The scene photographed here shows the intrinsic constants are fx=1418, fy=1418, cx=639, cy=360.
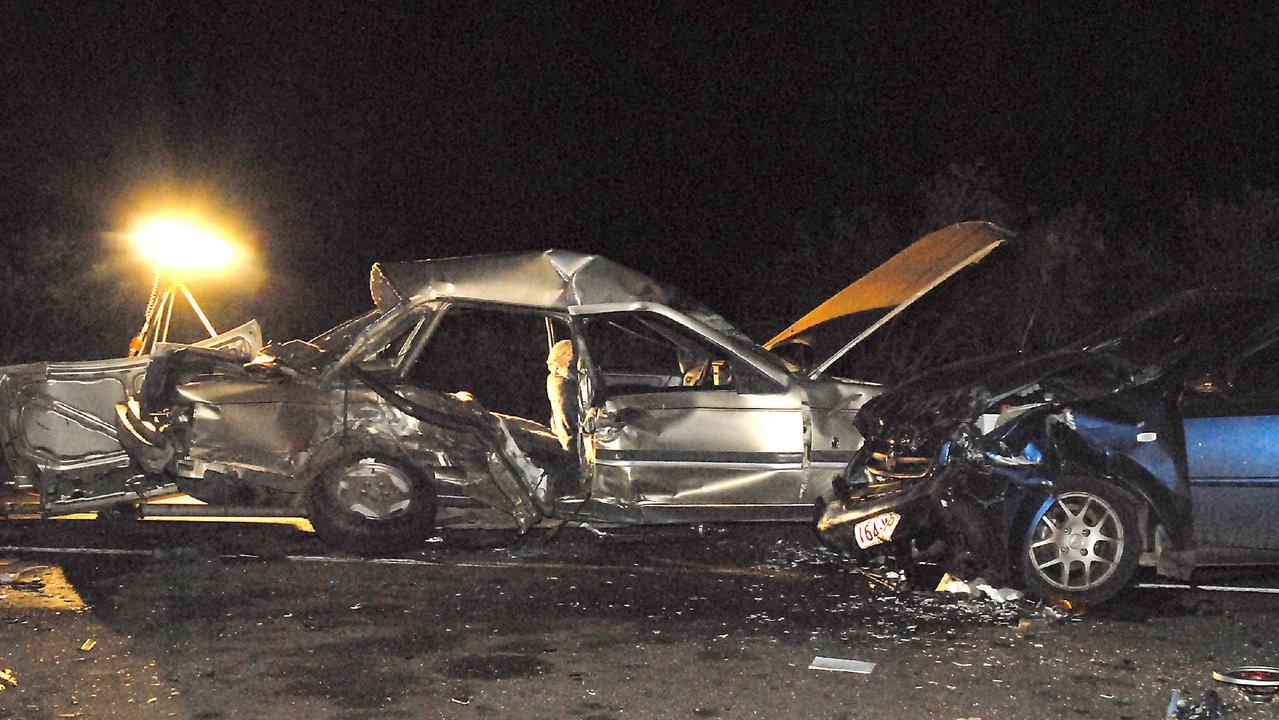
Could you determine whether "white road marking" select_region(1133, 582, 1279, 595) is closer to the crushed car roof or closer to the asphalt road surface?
the asphalt road surface

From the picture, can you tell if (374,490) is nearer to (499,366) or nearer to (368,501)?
(368,501)

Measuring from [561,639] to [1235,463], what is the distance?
131 inches

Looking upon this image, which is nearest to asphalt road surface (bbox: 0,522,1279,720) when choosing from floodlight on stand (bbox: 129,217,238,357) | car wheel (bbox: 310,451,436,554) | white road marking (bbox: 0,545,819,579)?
white road marking (bbox: 0,545,819,579)

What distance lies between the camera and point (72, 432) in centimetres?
868

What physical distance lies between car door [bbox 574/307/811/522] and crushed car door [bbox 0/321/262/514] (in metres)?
2.65

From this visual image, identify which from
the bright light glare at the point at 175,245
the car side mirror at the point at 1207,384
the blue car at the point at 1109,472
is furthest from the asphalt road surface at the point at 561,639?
the bright light glare at the point at 175,245

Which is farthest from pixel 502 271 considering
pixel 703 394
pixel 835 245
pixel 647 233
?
pixel 647 233

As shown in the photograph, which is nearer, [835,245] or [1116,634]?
[1116,634]

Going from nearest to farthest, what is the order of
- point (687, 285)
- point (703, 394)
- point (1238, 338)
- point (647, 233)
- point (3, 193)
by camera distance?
point (1238, 338) < point (703, 394) < point (3, 193) < point (687, 285) < point (647, 233)

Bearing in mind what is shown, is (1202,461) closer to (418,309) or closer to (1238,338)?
(1238,338)

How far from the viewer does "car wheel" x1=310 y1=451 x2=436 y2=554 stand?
8398mm

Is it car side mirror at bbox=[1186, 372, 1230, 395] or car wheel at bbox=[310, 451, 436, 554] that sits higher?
car side mirror at bbox=[1186, 372, 1230, 395]

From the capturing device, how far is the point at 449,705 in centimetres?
543

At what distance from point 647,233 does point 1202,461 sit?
114ft
